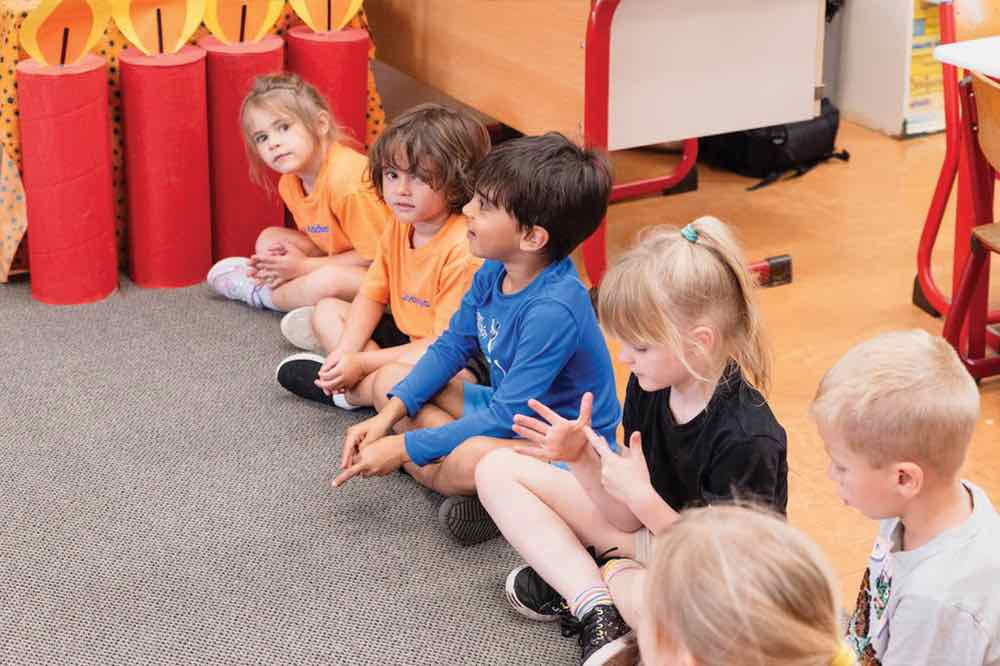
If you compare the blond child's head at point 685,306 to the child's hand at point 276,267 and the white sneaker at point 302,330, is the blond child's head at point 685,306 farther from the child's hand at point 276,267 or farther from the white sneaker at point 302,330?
the child's hand at point 276,267

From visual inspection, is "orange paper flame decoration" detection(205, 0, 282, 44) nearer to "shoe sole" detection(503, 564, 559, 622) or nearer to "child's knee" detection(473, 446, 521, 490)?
"child's knee" detection(473, 446, 521, 490)

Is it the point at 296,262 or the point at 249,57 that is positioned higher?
the point at 249,57

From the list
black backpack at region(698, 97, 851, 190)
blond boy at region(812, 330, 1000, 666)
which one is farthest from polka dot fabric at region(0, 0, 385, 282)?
blond boy at region(812, 330, 1000, 666)

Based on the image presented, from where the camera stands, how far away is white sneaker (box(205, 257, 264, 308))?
286 centimetres

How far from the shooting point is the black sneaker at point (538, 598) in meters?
1.86

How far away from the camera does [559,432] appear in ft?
5.41

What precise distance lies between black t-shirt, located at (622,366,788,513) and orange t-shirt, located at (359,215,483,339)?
62 cm

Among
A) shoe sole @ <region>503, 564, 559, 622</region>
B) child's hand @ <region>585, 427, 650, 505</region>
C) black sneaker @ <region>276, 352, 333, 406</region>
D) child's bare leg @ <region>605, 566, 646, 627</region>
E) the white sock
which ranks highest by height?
child's hand @ <region>585, 427, 650, 505</region>

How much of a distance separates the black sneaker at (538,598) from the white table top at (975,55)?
3.45ft

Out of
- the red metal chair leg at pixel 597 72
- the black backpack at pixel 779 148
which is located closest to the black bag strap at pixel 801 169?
the black backpack at pixel 779 148

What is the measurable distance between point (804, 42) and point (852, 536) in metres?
1.26

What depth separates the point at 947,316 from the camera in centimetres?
255

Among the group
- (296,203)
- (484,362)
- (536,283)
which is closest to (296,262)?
(296,203)

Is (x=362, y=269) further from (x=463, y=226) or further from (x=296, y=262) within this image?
(x=463, y=226)
